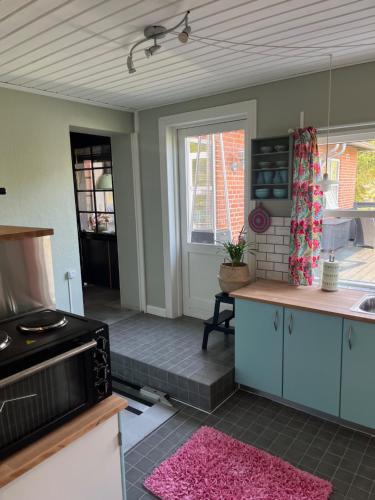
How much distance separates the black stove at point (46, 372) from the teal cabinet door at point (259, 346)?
146 cm

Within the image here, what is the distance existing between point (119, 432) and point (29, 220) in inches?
87.1

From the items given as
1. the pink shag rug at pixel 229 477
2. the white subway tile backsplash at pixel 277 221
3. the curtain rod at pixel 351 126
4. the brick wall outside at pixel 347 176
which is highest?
the curtain rod at pixel 351 126

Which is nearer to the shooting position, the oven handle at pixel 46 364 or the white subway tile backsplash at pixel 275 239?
the oven handle at pixel 46 364

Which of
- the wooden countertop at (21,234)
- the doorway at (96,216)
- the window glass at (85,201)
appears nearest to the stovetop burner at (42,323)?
the wooden countertop at (21,234)

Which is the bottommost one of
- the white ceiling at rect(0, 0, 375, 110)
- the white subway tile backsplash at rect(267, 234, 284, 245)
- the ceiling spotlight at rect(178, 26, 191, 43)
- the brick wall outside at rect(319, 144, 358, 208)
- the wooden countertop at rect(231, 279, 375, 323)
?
the wooden countertop at rect(231, 279, 375, 323)

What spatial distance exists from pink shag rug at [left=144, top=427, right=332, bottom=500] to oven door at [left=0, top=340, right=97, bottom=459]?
986 mm

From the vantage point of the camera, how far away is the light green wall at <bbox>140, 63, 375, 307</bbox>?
100.0 inches

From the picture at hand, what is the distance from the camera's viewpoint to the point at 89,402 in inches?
52.4

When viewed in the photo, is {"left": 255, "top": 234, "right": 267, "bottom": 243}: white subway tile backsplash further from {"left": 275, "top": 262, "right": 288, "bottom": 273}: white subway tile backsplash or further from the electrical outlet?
the electrical outlet

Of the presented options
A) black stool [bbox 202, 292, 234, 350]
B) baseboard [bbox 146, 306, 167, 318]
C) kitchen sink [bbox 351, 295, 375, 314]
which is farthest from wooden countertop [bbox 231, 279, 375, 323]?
baseboard [bbox 146, 306, 167, 318]

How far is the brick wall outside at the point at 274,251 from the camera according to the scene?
9.83 feet

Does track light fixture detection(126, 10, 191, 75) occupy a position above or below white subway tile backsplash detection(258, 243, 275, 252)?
above

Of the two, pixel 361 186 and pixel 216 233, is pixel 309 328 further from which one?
pixel 216 233

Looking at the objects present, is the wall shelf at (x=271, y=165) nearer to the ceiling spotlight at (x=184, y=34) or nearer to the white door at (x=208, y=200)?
the white door at (x=208, y=200)
